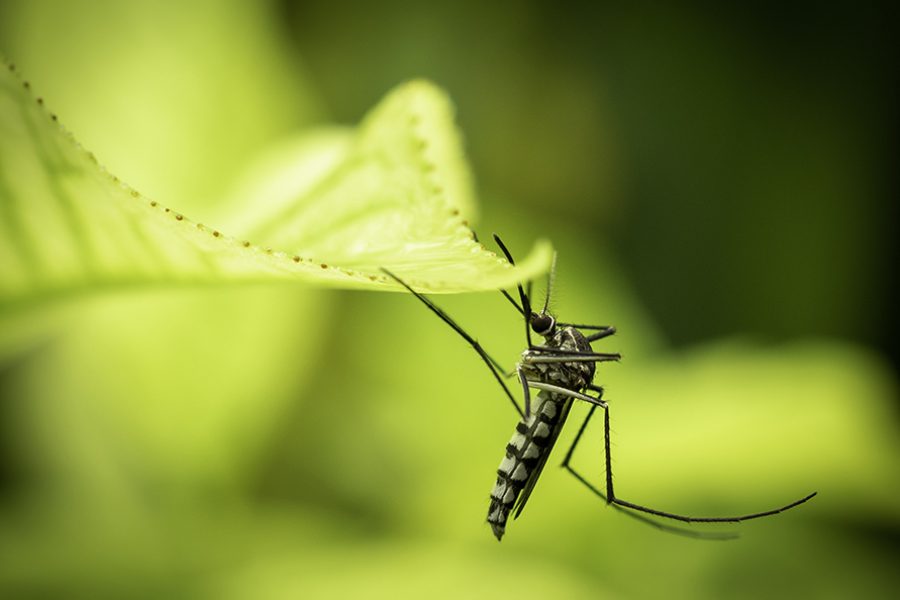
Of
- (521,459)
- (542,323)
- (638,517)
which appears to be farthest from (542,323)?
(638,517)

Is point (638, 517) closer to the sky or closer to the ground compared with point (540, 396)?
closer to the ground

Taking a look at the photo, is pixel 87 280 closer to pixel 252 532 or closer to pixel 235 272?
pixel 235 272

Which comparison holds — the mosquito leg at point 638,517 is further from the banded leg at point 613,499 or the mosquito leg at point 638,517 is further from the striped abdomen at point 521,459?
the striped abdomen at point 521,459

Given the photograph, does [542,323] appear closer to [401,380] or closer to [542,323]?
[542,323]

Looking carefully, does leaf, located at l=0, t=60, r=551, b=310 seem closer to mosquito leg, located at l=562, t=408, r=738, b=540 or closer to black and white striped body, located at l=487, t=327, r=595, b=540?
black and white striped body, located at l=487, t=327, r=595, b=540

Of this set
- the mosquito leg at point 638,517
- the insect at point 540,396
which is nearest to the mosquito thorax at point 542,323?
the insect at point 540,396

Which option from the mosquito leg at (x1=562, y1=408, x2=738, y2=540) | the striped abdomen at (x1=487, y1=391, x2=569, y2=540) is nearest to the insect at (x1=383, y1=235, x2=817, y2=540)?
the striped abdomen at (x1=487, y1=391, x2=569, y2=540)
